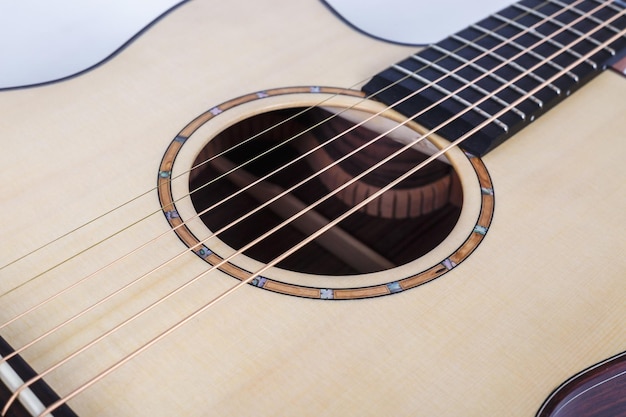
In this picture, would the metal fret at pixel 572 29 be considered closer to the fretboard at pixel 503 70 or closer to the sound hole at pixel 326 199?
the fretboard at pixel 503 70

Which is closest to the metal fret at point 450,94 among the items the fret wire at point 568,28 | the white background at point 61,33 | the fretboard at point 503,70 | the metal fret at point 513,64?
the fretboard at point 503,70

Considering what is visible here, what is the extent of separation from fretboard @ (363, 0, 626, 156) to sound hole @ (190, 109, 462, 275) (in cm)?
8

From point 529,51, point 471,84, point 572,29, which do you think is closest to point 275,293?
point 471,84

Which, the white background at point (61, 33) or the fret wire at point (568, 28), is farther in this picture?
the white background at point (61, 33)

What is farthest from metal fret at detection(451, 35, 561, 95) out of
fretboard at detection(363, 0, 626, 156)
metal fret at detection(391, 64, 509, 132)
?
metal fret at detection(391, 64, 509, 132)

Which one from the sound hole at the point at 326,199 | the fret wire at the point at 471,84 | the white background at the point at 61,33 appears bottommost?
the sound hole at the point at 326,199

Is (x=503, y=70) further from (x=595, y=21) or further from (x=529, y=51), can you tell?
(x=595, y=21)

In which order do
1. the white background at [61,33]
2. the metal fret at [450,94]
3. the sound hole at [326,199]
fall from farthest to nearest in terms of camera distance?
the white background at [61,33]
the sound hole at [326,199]
the metal fret at [450,94]

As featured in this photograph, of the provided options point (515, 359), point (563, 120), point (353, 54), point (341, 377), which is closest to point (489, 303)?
point (515, 359)

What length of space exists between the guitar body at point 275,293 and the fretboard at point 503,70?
0.04 meters

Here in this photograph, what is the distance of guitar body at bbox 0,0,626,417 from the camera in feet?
2.16

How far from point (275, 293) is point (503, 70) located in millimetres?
564

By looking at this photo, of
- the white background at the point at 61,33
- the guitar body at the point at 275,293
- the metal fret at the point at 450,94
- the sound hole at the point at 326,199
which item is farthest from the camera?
the white background at the point at 61,33

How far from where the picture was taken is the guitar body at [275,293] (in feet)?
2.16
